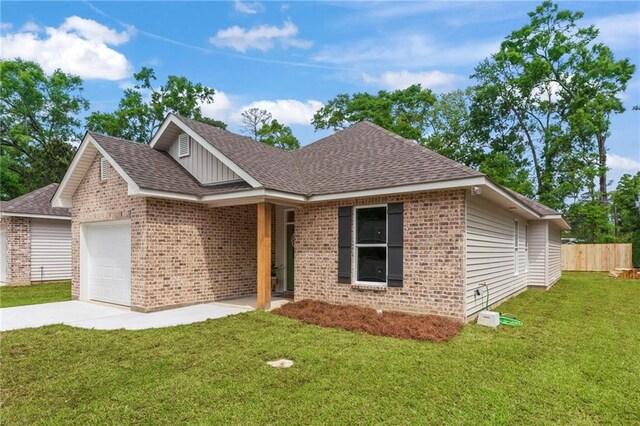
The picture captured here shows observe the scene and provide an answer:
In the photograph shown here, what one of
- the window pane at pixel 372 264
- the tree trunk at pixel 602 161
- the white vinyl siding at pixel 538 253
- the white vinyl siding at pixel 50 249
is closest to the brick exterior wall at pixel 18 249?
the white vinyl siding at pixel 50 249

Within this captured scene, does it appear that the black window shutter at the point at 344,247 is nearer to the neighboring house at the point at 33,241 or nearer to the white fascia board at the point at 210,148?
the white fascia board at the point at 210,148

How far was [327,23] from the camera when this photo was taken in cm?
1089

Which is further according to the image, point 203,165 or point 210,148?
point 203,165

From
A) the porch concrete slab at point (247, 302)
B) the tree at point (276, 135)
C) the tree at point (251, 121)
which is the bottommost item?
the porch concrete slab at point (247, 302)

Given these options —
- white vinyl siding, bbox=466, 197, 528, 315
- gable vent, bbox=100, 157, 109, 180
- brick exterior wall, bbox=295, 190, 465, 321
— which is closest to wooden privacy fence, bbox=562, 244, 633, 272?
white vinyl siding, bbox=466, 197, 528, 315

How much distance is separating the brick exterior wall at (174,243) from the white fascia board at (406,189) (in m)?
2.91

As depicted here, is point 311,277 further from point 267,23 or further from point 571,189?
point 571,189

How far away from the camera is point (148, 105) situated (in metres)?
32.2

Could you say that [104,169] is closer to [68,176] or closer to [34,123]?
[68,176]

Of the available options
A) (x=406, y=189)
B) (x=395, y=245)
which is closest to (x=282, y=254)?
(x=395, y=245)

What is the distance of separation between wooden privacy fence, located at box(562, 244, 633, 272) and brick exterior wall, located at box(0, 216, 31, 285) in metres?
29.6

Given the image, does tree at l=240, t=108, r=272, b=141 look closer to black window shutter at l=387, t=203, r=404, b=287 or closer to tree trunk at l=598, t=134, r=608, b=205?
tree trunk at l=598, t=134, r=608, b=205

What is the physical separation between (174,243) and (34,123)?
105 feet

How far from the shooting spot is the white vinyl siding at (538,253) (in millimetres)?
14283
